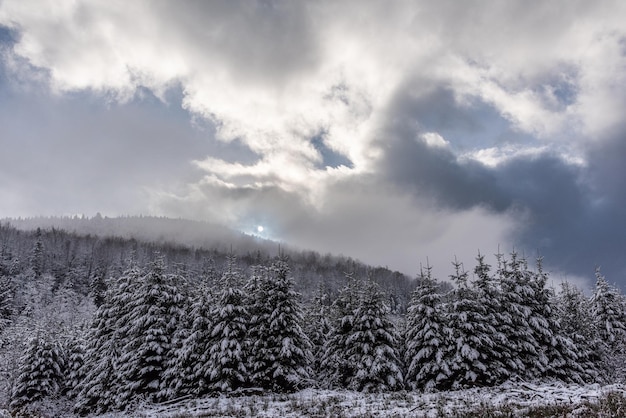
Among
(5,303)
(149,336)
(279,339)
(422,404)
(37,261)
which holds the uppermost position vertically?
(37,261)

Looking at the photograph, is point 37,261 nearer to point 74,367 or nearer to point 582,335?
point 74,367

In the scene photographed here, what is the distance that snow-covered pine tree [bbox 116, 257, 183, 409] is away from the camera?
2652 centimetres

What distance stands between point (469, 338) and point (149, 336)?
22049 mm

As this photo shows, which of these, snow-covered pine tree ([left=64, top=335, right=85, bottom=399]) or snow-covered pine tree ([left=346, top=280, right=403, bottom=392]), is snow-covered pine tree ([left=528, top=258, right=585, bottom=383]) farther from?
snow-covered pine tree ([left=64, top=335, right=85, bottom=399])

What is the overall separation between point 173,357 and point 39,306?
103 meters

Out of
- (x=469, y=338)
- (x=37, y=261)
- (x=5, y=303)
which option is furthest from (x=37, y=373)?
(x=37, y=261)

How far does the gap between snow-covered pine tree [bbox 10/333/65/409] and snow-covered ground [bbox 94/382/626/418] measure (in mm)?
28384

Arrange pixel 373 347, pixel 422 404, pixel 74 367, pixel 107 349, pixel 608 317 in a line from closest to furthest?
1. pixel 422 404
2. pixel 373 347
3. pixel 107 349
4. pixel 608 317
5. pixel 74 367

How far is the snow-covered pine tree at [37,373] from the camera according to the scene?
36.8 m

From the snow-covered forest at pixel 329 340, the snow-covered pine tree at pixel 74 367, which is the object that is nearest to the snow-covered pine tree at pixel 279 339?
the snow-covered forest at pixel 329 340

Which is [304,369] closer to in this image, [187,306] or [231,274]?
[231,274]

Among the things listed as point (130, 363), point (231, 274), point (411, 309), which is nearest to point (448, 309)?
point (411, 309)

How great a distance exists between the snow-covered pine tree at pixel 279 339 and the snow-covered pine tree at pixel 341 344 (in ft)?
13.0

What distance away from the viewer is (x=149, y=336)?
27219 mm
